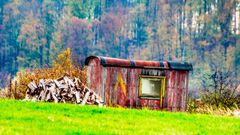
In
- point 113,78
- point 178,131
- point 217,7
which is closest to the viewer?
point 178,131

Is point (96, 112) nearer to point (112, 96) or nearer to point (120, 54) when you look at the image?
point (112, 96)

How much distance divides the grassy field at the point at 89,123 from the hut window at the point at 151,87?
13051 mm

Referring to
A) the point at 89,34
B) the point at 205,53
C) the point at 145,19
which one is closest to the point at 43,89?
the point at 205,53

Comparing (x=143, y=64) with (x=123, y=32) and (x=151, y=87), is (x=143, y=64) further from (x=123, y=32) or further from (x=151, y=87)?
(x=123, y=32)

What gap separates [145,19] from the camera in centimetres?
13112

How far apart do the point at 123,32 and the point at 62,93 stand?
105 metres

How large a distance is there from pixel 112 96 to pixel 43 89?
501 cm

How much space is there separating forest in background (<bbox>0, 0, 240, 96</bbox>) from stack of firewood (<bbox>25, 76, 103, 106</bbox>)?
256 ft

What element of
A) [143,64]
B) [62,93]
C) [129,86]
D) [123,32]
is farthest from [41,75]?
[123,32]

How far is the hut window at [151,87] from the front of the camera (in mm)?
29250

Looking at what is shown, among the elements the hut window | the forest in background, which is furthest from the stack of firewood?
the forest in background

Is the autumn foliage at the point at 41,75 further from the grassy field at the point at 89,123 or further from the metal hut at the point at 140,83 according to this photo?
the grassy field at the point at 89,123

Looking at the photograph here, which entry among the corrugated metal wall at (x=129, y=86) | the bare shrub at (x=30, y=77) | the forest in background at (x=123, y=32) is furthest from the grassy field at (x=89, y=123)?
the forest in background at (x=123, y=32)

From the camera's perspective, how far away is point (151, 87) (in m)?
29.4
